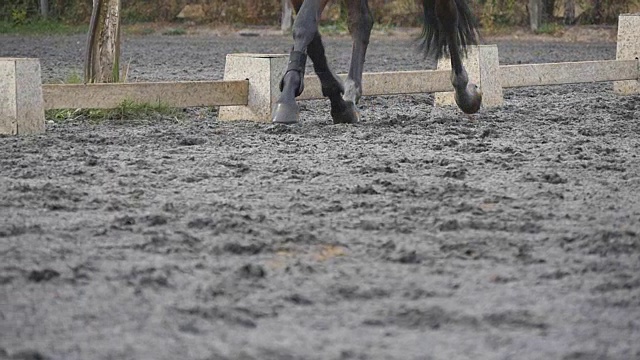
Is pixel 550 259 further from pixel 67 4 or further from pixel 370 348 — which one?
pixel 67 4

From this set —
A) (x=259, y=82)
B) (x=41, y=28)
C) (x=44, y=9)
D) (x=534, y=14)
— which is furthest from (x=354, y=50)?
(x=44, y=9)

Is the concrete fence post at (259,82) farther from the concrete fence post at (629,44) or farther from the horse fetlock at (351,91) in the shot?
Answer: the concrete fence post at (629,44)

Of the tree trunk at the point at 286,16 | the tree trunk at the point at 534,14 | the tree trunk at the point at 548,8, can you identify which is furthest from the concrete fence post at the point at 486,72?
the tree trunk at the point at 548,8

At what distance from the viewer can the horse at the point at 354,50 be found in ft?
19.9

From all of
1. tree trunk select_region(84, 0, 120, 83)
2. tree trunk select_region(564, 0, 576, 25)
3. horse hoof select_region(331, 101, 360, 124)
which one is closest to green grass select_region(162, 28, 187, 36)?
tree trunk select_region(564, 0, 576, 25)

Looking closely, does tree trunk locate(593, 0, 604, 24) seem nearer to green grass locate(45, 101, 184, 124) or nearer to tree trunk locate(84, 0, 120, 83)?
tree trunk locate(84, 0, 120, 83)

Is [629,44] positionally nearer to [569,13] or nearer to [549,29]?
[549,29]

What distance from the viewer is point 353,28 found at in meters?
6.73

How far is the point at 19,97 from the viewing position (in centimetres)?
605

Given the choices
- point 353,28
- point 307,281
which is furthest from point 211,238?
point 353,28

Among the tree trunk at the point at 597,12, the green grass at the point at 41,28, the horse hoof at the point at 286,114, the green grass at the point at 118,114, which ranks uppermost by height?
the horse hoof at the point at 286,114

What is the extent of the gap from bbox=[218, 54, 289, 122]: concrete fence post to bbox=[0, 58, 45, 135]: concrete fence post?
142 centimetres

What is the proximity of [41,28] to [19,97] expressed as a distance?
18675 mm

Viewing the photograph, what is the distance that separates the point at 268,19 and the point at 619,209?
22432 mm
